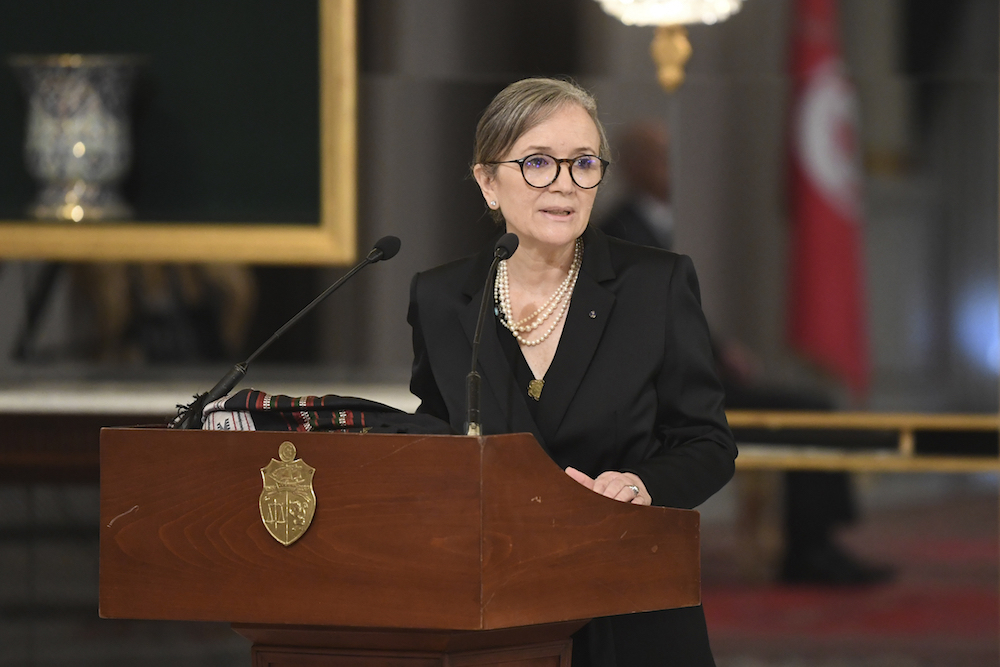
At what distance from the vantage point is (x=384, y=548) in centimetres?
132

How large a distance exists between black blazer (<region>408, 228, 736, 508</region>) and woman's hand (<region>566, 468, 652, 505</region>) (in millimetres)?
68

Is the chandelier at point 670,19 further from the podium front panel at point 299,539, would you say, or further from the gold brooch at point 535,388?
the podium front panel at point 299,539

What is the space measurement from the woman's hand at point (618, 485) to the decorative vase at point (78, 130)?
2.88 m

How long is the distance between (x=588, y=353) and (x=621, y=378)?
0.19ft

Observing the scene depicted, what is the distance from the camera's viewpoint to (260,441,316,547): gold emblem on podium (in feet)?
4.38

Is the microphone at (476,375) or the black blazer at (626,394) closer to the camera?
the microphone at (476,375)

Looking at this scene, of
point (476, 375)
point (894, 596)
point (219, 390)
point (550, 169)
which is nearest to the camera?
point (476, 375)

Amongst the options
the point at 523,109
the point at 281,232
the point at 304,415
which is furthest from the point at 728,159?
the point at 304,415

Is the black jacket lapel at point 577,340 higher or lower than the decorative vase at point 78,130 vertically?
lower

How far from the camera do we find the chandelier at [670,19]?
3928 mm

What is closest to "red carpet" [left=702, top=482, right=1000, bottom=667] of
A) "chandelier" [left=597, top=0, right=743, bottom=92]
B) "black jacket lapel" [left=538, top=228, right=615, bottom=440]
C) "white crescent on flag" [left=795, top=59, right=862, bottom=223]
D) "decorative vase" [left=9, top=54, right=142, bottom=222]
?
"white crescent on flag" [left=795, top=59, right=862, bottom=223]

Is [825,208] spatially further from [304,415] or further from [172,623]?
[304,415]

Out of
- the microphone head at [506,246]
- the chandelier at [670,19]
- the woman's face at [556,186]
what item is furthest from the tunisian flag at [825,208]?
the microphone head at [506,246]

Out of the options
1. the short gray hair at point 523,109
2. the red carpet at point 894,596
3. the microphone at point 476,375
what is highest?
the short gray hair at point 523,109
